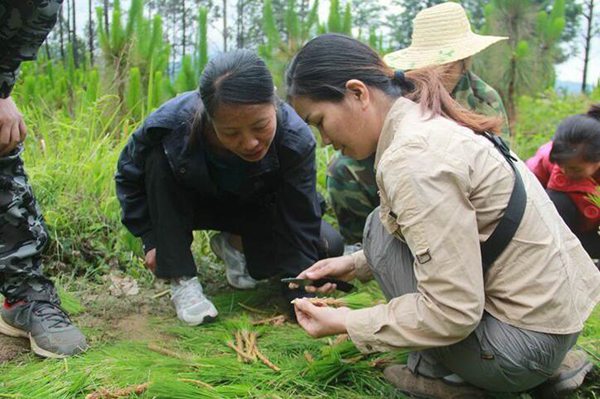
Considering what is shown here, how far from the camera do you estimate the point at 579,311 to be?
5.11 feet

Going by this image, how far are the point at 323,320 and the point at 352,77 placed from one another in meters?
0.58

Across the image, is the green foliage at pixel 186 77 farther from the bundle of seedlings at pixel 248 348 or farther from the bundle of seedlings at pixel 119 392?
the bundle of seedlings at pixel 119 392

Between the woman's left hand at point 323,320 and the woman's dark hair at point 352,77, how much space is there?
1.66 ft

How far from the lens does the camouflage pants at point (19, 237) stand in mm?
2006

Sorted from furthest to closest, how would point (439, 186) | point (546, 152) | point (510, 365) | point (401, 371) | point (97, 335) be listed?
point (546, 152) → point (97, 335) → point (401, 371) → point (510, 365) → point (439, 186)

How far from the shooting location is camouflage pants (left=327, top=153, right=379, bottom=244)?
9.97 feet

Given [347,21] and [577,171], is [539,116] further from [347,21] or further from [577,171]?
[577,171]

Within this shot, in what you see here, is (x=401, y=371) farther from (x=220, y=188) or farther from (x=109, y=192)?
(x=109, y=192)

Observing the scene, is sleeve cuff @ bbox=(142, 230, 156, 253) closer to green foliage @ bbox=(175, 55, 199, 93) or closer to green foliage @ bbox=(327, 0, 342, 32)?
green foliage @ bbox=(175, 55, 199, 93)

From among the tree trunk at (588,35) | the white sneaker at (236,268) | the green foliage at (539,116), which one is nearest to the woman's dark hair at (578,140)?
the white sneaker at (236,268)

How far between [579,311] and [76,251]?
2167 mm

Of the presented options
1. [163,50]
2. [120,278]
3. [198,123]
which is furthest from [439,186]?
[163,50]

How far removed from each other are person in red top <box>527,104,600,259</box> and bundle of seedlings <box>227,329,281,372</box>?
1.49 m

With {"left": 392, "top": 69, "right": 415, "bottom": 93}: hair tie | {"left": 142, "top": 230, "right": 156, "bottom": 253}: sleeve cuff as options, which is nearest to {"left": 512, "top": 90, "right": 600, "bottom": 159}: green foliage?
{"left": 142, "top": 230, "right": 156, "bottom": 253}: sleeve cuff
